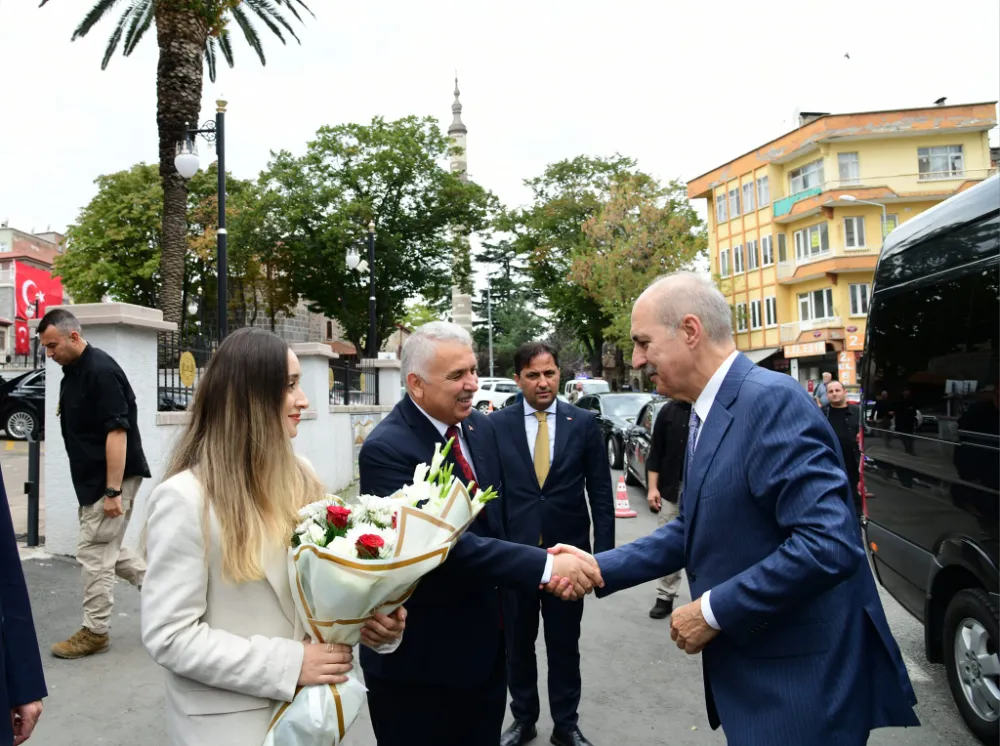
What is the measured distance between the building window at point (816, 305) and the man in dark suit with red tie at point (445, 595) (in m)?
39.1

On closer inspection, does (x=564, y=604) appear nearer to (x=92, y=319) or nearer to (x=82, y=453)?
(x=82, y=453)

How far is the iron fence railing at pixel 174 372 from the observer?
8.20m

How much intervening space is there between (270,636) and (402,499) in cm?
49

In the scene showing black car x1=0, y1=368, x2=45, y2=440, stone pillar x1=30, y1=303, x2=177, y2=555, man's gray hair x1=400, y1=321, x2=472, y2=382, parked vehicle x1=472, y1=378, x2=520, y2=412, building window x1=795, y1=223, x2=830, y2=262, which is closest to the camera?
man's gray hair x1=400, y1=321, x2=472, y2=382

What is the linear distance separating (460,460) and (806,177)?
41481 mm

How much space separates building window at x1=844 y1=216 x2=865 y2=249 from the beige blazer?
40625mm

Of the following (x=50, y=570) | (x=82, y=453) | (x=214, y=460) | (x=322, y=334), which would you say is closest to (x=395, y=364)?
(x=50, y=570)

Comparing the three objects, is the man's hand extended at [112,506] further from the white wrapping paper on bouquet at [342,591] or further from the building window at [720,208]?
the building window at [720,208]

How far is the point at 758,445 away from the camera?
2.25 metres

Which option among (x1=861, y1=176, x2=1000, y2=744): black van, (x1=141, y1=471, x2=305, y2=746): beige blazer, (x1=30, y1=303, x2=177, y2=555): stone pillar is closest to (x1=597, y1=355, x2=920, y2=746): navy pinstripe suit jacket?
(x1=141, y1=471, x2=305, y2=746): beige blazer

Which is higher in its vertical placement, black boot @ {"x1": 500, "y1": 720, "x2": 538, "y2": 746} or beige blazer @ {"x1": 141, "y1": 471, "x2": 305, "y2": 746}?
beige blazer @ {"x1": 141, "y1": 471, "x2": 305, "y2": 746}

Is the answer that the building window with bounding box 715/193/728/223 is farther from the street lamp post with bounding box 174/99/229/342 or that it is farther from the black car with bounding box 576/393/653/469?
the street lamp post with bounding box 174/99/229/342

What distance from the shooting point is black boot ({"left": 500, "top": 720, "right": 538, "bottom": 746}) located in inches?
162

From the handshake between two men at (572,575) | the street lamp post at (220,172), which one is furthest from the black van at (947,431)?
the street lamp post at (220,172)
